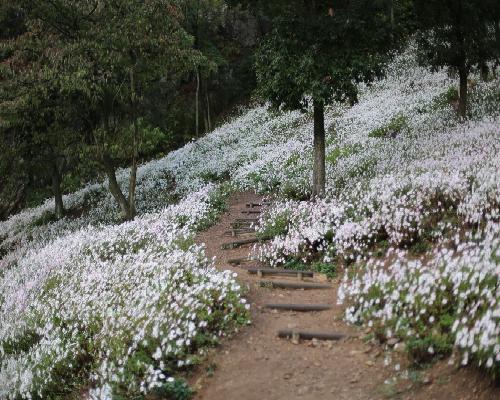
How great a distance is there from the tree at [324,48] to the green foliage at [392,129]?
7.26 metres

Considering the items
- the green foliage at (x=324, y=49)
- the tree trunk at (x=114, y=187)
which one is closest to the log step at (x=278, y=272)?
the green foliage at (x=324, y=49)

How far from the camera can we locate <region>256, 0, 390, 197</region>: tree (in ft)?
38.7

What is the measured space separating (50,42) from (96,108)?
2.88 m

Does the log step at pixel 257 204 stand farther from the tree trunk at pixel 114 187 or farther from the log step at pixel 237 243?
the tree trunk at pixel 114 187

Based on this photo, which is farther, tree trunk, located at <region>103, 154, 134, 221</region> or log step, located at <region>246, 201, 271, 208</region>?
tree trunk, located at <region>103, 154, 134, 221</region>

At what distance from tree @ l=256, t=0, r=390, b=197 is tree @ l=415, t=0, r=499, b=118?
533 centimetres

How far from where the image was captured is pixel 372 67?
11.8m

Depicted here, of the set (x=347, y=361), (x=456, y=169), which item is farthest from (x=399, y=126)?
(x=347, y=361)

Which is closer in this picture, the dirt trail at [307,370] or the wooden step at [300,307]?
the dirt trail at [307,370]

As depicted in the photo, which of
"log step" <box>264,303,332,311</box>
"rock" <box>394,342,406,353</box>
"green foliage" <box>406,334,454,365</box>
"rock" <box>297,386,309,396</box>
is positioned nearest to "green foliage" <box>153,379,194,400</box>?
"rock" <box>297,386,309,396</box>

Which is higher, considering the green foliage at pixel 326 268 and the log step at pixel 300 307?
the green foliage at pixel 326 268

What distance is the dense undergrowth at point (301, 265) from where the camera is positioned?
571cm

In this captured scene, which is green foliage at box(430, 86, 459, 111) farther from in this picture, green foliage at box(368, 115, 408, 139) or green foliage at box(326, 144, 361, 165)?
green foliage at box(326, 144, 361, 165)

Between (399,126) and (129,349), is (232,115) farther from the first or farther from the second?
(129,349)
